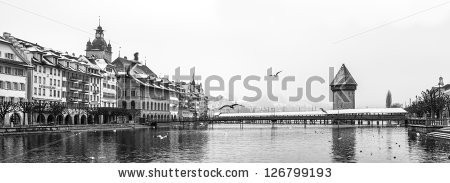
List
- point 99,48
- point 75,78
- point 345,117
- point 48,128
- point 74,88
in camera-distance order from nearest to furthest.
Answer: point 48,128 → point 74,88 → point 75,78 → point 345,117 → point 99,48

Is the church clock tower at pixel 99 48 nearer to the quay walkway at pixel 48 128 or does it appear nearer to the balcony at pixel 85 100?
the balcony at pixel 85 100

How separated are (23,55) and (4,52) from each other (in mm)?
8003

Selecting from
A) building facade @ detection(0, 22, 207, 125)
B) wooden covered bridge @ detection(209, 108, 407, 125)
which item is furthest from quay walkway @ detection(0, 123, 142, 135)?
wooden covered bridge @ detection(209, 108, 407, 125)

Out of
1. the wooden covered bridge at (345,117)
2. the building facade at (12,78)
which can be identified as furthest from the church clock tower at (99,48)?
the building facade at (12,78)

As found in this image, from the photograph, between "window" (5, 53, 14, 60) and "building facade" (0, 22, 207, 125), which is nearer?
"window" (5, 53, 14, 60)

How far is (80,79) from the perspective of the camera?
107375 mm

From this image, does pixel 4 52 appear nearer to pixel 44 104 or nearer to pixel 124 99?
pixel 44 104

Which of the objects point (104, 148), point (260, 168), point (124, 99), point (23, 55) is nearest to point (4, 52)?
point (23, 55)

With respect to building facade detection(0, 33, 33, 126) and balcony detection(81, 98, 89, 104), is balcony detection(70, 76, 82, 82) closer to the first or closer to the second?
balcony detection(81, 98, 89, 104)

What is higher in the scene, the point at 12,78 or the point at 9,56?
the point at 9,56

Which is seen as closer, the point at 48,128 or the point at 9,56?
the point at 48,128

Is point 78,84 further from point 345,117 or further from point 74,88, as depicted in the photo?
point 345,117

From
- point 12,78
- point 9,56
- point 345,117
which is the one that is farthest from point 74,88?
point 345,117

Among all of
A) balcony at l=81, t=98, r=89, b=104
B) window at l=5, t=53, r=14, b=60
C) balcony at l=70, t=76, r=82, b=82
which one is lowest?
balcony at l=81, t=98, r=89, b=104
